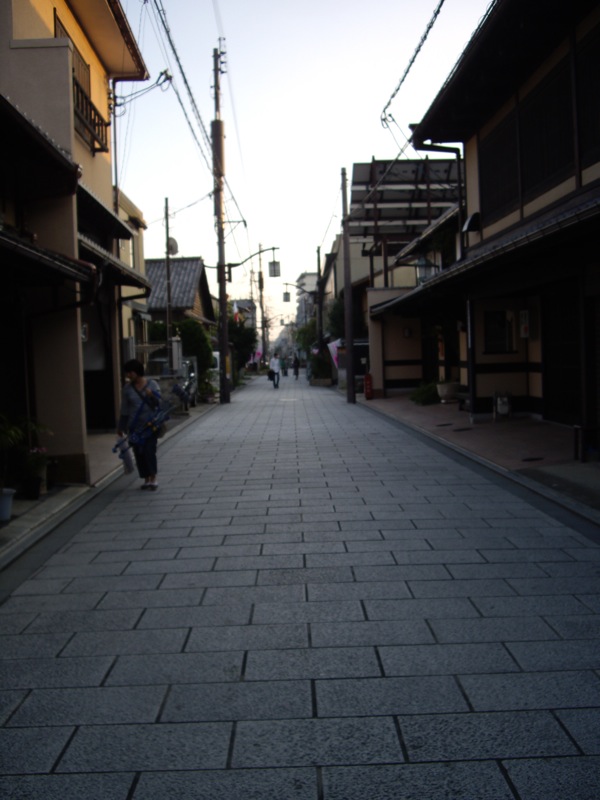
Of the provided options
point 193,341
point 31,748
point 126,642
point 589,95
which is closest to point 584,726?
point 31,748

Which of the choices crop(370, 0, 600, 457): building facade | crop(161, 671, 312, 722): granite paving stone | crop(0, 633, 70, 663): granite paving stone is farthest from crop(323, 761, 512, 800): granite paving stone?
crop(370, 0, 600, 457): building facade

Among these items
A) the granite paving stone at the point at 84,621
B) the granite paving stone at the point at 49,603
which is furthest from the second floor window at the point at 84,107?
the granite paving stone at the point at 84,621

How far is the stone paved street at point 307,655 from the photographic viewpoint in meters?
3.20

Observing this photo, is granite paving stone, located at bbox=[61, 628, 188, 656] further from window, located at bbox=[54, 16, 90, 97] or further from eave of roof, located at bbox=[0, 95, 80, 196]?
window, located at bbox=[54, 16, 90, 97]

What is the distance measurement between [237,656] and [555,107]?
11.3m

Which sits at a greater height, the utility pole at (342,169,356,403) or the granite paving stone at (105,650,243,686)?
the utility pole at (342,169,356,403)

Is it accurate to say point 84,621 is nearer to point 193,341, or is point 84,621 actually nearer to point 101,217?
point 101,217

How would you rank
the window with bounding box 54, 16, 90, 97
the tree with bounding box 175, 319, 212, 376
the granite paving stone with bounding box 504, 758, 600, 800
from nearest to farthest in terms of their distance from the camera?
the granite paving stone with bounding box 504, 758, 600, 800, the window with bounding box 54, 16, 90, 97, the tree with bounding box 175, 319, 212, 376

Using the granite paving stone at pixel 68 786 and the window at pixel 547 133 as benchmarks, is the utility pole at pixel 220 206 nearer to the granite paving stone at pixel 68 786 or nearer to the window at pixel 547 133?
the window at pixel 547 133

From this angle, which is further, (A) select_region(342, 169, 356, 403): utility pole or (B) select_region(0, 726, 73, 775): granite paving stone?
(A) select_region(342, 169, 356, 403): utility pole

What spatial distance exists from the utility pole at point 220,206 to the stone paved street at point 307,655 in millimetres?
21319

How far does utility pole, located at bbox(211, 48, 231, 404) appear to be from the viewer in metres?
28.3

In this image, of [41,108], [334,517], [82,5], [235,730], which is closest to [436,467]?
[334,517]

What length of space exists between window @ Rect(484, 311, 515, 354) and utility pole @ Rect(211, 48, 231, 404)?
1329cm
